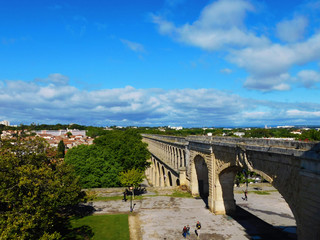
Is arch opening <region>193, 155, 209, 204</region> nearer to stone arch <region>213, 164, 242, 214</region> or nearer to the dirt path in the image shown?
stone arch <region>213, 164, 242, 214</region>

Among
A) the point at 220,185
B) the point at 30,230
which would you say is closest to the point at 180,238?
the point at 220,185

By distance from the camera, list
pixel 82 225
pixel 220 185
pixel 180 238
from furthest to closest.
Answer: pixel 220 185
pixel 82 225
pixel 180 238

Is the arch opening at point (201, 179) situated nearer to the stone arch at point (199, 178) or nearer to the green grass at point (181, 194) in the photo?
the stone arch at point (199, 178)

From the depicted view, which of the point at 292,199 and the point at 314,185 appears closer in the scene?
the point at 314,185

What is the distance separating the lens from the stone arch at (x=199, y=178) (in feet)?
107

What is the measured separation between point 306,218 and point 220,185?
41.3ft

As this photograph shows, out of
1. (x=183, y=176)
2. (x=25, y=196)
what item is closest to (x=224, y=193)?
(x=183, y=176)

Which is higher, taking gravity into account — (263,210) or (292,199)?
(292,199)

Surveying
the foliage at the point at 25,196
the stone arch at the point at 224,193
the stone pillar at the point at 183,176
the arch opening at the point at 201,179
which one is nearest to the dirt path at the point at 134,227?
the foliage at the point at 25,196

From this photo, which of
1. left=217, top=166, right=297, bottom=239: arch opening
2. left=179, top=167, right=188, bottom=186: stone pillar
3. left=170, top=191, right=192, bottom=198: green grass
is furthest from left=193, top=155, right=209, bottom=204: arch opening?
left=217, top=166, right=297, bottom=239: arch opening

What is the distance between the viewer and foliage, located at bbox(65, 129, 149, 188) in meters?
36.8

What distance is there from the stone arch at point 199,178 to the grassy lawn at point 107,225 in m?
11.1

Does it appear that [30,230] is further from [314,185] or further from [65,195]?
[314,185]

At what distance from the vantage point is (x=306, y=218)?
12.4 m
